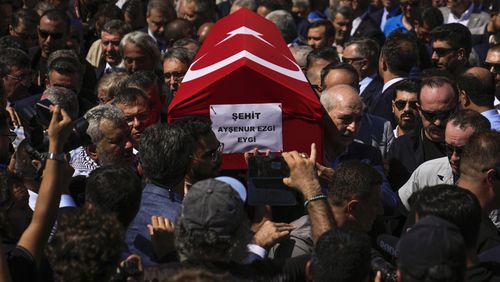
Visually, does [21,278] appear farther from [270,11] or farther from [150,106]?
[270,11]

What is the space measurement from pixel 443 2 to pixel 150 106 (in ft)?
22.8

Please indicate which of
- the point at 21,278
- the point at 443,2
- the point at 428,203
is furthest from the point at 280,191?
→ the point at 443,2

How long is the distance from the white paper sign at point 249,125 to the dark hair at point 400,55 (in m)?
2.76

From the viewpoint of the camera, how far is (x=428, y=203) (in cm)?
378

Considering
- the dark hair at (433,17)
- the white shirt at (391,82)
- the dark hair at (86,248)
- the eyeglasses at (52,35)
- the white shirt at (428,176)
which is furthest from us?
the dark hair at (433,17)

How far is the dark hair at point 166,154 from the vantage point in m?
4.39

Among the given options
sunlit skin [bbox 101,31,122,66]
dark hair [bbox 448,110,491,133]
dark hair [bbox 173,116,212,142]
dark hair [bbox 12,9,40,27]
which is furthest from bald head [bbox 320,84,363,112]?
dark hair [bbox 12,9,40,27]

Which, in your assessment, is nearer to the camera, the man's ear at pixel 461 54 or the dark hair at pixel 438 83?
the dark hair at pixel 438 83

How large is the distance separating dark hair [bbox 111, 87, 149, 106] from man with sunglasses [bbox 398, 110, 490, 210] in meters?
1.70

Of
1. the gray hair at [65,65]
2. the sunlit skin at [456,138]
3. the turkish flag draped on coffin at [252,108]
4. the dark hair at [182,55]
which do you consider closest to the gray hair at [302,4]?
the dark hair at [182,55]

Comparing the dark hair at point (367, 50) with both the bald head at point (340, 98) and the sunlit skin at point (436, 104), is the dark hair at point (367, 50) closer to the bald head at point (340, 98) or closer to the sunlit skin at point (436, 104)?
the sunlit skin at point (436, 104)

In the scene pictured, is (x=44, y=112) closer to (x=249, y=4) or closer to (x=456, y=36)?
(x=456, y=36)


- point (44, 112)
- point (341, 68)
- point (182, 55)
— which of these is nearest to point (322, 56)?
point (341, 68)

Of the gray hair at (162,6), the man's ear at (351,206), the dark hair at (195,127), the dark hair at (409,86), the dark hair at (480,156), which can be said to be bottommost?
the man's ear at (351,206)
